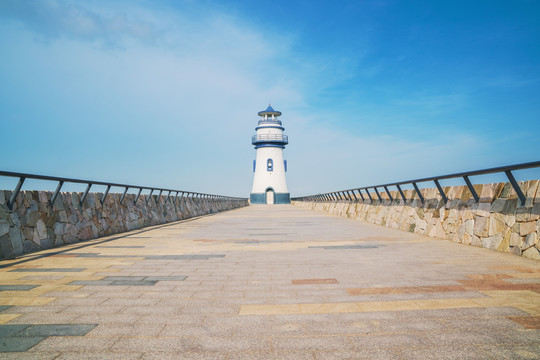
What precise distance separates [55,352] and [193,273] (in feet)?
7.51

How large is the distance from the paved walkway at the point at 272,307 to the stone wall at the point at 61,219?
66cm

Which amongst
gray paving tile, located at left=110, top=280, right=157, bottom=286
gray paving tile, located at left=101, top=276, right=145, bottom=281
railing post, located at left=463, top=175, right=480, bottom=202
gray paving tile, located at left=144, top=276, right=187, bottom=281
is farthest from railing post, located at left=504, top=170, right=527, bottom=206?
gray paving tile, located at left=101, top=276, right=145, bottom=281

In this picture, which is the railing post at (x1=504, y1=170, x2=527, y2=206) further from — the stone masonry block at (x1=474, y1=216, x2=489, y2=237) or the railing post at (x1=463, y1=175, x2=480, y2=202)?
the railing post at (x1=463, y1=175, x2=480, y2=202)

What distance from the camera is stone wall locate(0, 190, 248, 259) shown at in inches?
227

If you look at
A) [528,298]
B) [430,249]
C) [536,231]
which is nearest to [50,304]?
[528,298]

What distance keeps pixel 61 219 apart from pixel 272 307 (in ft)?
20.1

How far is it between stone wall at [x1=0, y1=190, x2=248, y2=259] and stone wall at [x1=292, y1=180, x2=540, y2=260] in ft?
26.8

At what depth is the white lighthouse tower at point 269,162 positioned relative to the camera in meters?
53.9

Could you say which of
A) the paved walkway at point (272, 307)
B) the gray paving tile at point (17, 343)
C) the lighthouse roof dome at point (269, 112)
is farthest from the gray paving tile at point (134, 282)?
the lighthouse roof dome at point (269, 112)

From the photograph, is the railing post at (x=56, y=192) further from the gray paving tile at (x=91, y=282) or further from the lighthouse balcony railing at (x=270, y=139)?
the lighthouse balcony railing at (x=270, y=139)

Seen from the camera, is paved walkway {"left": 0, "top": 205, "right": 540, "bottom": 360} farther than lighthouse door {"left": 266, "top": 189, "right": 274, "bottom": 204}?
No

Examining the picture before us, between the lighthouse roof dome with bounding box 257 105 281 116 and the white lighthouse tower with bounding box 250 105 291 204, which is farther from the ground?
the lighthouse roof dome with bounding box 257 105 281 116

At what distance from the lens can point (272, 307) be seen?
306 centimetres

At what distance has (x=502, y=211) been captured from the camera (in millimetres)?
6023
